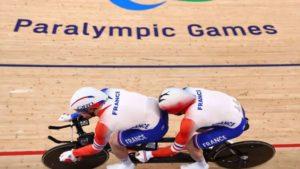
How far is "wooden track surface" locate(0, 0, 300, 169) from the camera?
16.9 ft

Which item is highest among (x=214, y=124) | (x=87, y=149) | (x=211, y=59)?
(x=214, y=124)

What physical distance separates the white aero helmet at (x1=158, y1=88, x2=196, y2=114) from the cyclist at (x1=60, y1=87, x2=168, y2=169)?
0.21 meters

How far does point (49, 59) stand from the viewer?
6539 mm

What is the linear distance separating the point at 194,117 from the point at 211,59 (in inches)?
132

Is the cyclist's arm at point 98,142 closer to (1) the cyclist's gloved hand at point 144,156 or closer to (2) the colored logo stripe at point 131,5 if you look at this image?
(1) the cyclist's gloved hand at point 144,156

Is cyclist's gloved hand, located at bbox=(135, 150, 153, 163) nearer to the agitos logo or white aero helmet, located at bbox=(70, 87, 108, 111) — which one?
white aero helmet, located at bbox=(70, 87, 108, 111)

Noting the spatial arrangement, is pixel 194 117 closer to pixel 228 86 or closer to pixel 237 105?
pixel 237 105

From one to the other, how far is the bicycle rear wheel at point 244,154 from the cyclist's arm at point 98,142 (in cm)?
118

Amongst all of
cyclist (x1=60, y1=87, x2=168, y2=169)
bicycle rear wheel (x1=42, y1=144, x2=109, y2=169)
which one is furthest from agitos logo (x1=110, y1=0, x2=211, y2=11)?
cyclist (x1=60, y1=87, x2=168, y2=169)

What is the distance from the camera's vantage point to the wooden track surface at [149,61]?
16.9 feet

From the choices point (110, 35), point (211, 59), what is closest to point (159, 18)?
point (110, 35)

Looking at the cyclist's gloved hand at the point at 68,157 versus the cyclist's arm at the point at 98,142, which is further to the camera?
the cyclist's gloved hand at the point at 68,157

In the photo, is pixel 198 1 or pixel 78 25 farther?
pixel 198 1

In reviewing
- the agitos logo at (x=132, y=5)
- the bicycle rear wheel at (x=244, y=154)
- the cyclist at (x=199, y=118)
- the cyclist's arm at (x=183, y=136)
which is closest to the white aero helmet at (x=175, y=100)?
the cyclist at (x=199, y=118)
